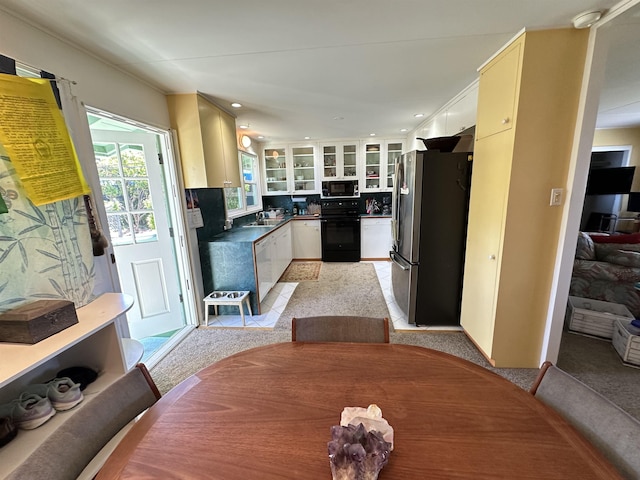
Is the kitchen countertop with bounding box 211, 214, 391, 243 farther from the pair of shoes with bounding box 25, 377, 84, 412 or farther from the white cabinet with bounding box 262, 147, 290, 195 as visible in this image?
the pair of shoes with bounding box 25, 377, 84, 412

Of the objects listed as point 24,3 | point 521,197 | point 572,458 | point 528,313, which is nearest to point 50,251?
point 24,3

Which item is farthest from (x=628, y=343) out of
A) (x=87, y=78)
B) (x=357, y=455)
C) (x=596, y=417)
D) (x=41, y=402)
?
(x=87, y=78)

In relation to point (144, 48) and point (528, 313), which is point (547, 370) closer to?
point (528, 313)

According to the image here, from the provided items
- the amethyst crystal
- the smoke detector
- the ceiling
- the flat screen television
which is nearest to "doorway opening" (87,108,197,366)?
the ceiling

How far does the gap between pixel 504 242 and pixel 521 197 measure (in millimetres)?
321

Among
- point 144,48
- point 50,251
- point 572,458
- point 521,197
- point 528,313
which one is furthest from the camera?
point 528,313

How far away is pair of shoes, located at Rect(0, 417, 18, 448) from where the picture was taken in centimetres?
102

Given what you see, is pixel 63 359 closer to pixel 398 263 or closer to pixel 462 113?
pixel 398 263

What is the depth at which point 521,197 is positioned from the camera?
1.76 metres

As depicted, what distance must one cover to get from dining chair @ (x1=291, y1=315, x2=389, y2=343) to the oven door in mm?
3541

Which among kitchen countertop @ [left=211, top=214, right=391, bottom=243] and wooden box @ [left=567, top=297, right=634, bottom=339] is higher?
kitchen countertop @ [left=211, top=214, right=391, bottom=243]

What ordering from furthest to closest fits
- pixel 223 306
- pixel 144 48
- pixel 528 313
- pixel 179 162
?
pixel 223 306 < pixel 179 162 < pixel 528 313 < pixel 144 48

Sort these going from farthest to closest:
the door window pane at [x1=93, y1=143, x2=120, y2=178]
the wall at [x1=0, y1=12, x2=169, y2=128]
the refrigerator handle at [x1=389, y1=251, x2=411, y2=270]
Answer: the refrigerator handle at [x1=389, y1=251, x2=411, y2=270] < the door window pane at [x1=93, y1=143, x2=120, y2=178] < the wall at [x1=0, y1=12, x2=169, y2=128]

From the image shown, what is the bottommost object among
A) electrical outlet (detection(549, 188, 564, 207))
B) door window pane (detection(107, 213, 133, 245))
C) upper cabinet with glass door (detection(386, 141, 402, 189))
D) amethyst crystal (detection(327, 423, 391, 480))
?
amethyst crystal (detection(327, 423, 391, 480))
